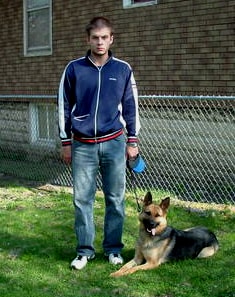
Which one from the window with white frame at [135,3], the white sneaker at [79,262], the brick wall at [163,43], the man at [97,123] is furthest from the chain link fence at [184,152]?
the white sneaker at [79,262]

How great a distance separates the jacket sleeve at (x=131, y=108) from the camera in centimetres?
451

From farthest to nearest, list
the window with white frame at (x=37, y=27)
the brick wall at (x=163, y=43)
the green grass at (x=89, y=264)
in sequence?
the window with white frame at (x=37, y=27)
the brick wall at (x=163, y=43)
the green grass at (x=89, y=264)

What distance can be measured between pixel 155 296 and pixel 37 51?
834 cm

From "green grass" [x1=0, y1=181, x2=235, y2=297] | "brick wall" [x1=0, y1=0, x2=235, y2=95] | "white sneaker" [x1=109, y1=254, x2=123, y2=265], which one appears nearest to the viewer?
"green grass" [x1=0, y1=181, x2=235, y2=297]

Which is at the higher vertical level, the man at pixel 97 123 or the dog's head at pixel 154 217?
the man at pixel 97 123

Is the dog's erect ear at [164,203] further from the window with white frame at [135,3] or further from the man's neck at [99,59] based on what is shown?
the window with white frame at [135,3]

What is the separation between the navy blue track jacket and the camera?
439 centimetres

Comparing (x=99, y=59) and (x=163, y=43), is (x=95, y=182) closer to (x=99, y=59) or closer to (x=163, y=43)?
(x=99, y=59)

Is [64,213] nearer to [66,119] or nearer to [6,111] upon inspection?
[66,119]

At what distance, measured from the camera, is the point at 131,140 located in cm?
462

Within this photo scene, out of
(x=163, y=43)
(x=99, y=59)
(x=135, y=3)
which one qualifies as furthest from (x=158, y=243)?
(x=135, y=3)

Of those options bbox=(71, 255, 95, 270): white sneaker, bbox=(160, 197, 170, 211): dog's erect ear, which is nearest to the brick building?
Result: bbox=(160, 197, 170, 211): dog's erect ear

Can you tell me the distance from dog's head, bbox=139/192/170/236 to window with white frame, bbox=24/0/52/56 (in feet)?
23.5

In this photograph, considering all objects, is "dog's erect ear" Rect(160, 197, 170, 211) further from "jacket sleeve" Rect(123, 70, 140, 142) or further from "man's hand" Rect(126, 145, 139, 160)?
"jacket sleeve" Rect(123, 70, 140, 142)
